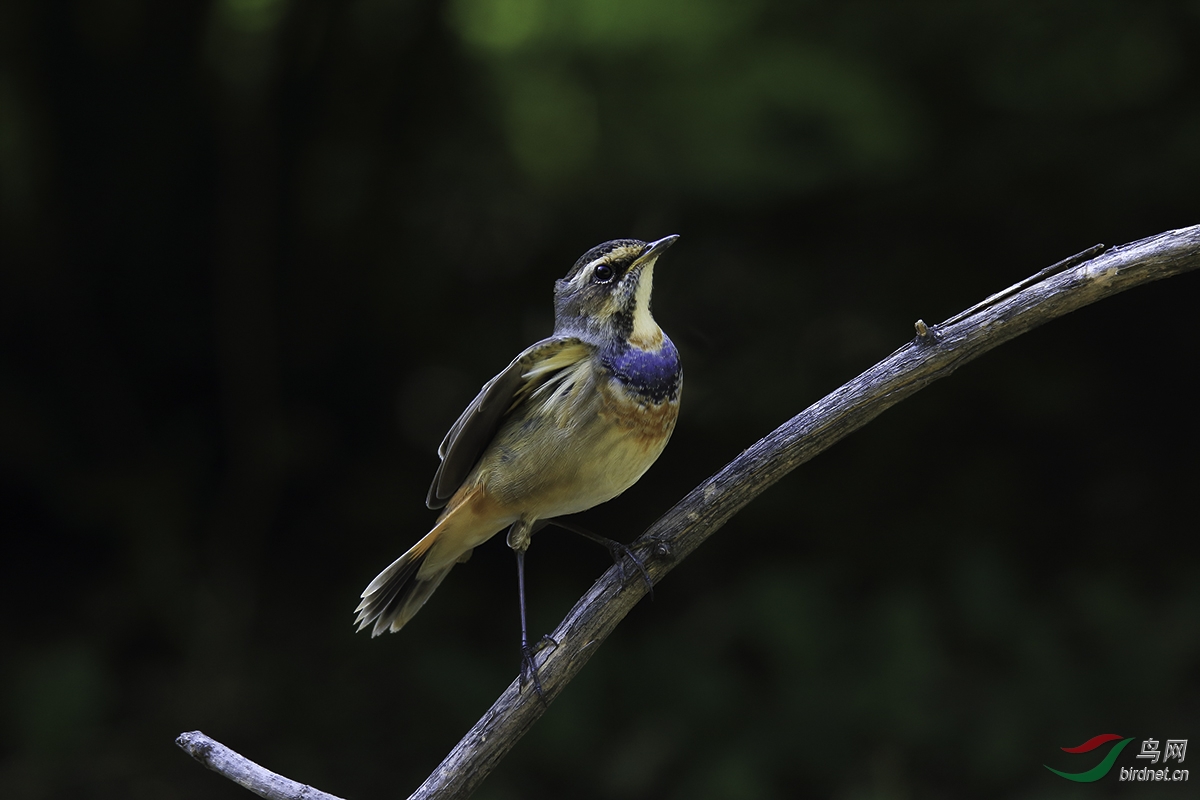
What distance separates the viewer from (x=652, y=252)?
240 cm

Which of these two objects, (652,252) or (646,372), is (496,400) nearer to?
(646,372)

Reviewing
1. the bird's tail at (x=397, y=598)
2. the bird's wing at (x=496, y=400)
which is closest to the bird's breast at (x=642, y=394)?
the bird's wing at (x=496, y=400)

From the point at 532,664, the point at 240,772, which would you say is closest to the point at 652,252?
the point at 532,664

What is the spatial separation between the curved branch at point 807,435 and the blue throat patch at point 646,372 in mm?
249

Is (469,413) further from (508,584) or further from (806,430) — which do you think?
(508,584)

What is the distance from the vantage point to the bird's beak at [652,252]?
2.37m

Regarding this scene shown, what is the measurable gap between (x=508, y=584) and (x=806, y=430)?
2703mm

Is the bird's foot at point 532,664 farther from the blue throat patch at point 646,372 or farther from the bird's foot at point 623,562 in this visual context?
the blue throat patch at point 646,372

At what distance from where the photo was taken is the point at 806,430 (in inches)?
Result: 87.7

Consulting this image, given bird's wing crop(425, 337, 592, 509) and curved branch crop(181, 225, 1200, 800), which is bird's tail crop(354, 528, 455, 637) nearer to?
bird's wing crop(425, 337, 592, 509)

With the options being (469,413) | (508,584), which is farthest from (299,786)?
(508,584)

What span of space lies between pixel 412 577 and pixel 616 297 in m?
0.94

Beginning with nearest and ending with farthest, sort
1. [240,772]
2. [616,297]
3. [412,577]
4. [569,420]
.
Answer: [240,772] < [569,420] < [616,297] < [412,577]

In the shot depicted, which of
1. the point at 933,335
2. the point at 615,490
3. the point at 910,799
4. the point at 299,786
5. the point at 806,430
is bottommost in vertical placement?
the point at 299,786
